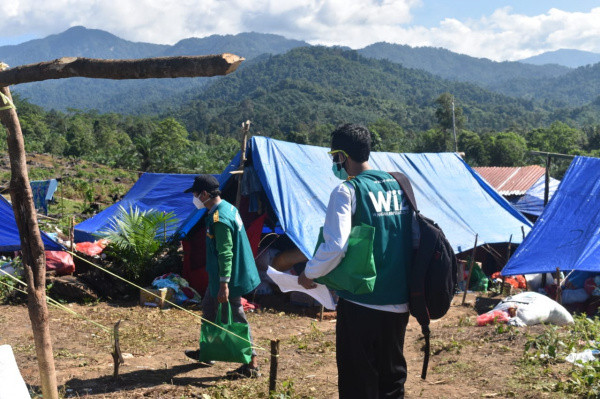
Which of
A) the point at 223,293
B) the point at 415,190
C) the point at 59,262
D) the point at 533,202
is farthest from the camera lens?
the point at 533,202

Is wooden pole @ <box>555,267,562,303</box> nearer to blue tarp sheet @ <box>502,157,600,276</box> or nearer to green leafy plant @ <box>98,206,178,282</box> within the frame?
blue tarp sheet @ <box>502,157,600,276</box>

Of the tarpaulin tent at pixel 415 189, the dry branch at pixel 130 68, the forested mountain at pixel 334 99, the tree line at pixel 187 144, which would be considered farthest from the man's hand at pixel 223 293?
the forested mountain at pixel 334 99

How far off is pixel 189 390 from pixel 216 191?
57.1 inches

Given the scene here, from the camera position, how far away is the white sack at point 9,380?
2.35 m

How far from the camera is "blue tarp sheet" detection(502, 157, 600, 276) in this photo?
278 inches

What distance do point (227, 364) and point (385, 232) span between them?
251cm

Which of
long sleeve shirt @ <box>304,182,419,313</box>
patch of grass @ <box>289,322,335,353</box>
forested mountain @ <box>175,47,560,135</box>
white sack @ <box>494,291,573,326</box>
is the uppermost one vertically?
forested mountain @ <box>175,47,560,135</box>

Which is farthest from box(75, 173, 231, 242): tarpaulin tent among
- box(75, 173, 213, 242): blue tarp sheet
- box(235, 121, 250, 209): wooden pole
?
box(235, 121, 250, 209): wooden pole

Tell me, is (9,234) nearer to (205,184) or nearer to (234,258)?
(205,184)

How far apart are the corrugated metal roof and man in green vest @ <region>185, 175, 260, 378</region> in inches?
668

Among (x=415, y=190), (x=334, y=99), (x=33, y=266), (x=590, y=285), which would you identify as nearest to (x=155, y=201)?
(x=415, y=190)

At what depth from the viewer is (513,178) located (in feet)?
69.1

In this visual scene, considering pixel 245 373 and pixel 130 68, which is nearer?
pixel 130 68

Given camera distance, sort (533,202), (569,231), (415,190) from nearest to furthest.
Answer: (569,231) < (415,190) < (533,202)
